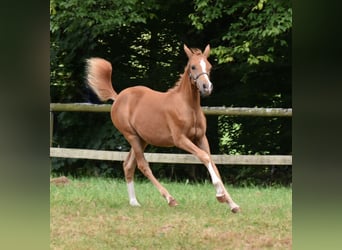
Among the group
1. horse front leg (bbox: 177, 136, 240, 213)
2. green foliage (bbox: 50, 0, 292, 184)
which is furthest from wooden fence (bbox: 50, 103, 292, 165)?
horse front leg (bbox: 177, 136, 240, 213)

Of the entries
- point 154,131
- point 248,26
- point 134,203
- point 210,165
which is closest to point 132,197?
point 134,203

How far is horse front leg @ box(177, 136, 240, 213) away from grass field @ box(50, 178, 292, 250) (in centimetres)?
8

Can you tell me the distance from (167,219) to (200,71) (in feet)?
3.26

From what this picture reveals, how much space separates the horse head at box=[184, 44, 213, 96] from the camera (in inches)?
124

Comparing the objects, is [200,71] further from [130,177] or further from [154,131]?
[130,177]

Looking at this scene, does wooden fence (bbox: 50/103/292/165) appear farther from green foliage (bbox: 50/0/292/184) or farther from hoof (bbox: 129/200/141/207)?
hoof (bbox: 129/200/141/207)

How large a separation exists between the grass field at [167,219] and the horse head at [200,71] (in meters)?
0.84

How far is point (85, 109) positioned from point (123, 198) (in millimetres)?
1402

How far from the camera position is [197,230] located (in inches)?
111

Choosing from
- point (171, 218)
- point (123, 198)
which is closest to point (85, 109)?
point (123, 198)

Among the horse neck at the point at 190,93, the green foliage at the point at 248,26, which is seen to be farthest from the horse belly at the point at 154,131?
the green foliage at the point at 248,26

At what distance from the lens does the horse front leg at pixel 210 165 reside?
3227 mm

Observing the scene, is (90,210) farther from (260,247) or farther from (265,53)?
(265,53)

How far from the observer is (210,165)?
327cm
